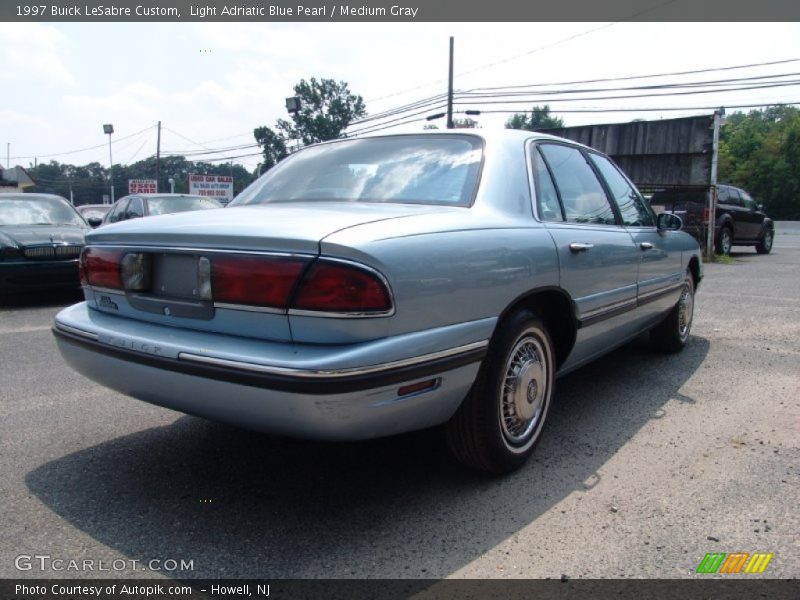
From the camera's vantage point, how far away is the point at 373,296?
6.82ft

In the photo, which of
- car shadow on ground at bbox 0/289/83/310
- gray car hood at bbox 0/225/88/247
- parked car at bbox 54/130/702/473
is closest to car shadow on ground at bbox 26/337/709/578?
parked car at bbox 54/130/702/473

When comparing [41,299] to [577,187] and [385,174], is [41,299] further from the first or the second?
[577,187]

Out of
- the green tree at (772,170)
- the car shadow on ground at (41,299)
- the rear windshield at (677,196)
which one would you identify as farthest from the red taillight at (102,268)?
the green tree at (772,170)

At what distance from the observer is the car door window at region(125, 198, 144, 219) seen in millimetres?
9734

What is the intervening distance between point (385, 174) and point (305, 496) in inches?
59.4

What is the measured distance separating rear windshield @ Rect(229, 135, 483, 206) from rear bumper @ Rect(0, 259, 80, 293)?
5.25 meters

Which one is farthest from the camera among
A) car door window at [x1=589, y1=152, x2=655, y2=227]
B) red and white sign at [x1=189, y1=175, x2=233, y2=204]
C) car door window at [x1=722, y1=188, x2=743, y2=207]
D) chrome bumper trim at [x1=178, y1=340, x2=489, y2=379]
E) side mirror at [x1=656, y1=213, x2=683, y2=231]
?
red and white sign at [x1=189, y1=175, x2=233, y2=204]

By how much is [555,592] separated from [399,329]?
3.22 feet

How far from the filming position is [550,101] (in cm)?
2769

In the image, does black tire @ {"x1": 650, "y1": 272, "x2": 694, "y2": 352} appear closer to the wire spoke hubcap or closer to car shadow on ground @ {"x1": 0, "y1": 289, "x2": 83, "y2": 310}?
the wire spoke hubcap

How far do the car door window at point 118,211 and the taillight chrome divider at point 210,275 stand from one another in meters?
8.40

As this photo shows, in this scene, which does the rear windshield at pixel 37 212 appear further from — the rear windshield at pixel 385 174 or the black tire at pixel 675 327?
the black tire at pixel 675 327

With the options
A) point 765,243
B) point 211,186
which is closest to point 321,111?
point 211,186

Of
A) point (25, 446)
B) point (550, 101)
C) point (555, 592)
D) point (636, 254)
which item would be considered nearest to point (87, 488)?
point (25, 446)
